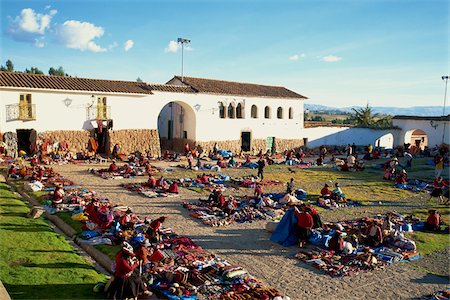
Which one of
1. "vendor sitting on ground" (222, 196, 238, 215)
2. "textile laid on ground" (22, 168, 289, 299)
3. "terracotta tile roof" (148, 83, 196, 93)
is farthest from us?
"terracotta tile roof" (148, 83, 196, 93)

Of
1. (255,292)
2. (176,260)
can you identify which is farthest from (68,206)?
(255,292)

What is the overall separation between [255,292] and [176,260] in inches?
108

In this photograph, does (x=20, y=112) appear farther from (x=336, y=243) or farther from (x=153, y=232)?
(x=336, y=243)

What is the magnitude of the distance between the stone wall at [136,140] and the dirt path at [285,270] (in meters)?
15.6

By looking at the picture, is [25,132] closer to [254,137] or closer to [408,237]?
[254,137]

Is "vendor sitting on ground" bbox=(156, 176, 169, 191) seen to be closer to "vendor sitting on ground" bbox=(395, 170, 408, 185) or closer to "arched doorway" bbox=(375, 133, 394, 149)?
"vendor sitting on ground" bbox=(395, 170, 408, 185)

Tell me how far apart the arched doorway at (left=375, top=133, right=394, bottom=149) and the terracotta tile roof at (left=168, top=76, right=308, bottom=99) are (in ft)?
39.6

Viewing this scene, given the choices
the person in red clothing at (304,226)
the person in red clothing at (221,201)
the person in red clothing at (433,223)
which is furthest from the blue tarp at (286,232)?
the person in red clothing at (433,223)

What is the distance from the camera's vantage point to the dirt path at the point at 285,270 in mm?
10594

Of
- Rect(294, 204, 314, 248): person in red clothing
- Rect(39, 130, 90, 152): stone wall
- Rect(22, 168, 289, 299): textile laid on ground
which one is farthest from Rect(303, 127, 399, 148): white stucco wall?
Rect(22, 168, 289, 299): textile laid on ground

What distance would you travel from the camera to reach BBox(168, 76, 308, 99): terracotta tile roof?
38319 millimetres

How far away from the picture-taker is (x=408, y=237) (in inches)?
604

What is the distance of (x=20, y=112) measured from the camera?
27.8 meters

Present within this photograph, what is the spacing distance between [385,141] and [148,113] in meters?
30.9
